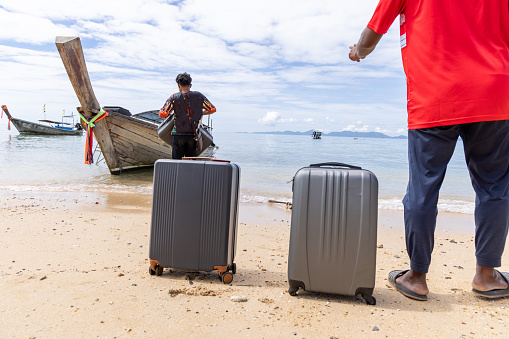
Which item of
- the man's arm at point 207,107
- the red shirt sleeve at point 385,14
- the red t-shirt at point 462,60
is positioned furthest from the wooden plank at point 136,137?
the red t-shirt at point 462,60

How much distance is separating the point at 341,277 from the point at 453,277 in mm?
1153

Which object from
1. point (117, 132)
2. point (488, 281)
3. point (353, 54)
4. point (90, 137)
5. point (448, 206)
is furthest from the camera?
point (117, 132)

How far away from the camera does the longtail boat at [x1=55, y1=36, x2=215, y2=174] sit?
8.54 m

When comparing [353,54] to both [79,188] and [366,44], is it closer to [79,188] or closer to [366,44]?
[366,44]

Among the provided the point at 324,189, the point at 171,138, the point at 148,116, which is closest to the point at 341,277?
the point at 324,189

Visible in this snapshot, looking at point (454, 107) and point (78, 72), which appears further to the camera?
point (78, 72)

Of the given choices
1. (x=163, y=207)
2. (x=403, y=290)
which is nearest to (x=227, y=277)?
(x=163, y=207)

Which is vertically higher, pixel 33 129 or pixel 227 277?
pixel 33 129

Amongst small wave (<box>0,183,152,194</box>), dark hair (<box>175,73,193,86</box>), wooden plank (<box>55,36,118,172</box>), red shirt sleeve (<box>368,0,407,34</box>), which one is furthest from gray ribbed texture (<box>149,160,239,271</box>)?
wooden plank (<box>55,36,118,172</box>)

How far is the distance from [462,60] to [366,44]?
21.0 inches

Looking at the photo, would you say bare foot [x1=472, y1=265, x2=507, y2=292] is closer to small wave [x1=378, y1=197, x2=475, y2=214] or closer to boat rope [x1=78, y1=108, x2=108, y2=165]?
small wave [x1=378, y1=197, x2=475, y2=214]

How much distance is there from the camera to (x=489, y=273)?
2258 millimetres

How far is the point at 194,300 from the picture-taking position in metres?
2.15

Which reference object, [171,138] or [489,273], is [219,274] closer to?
[489,273]
